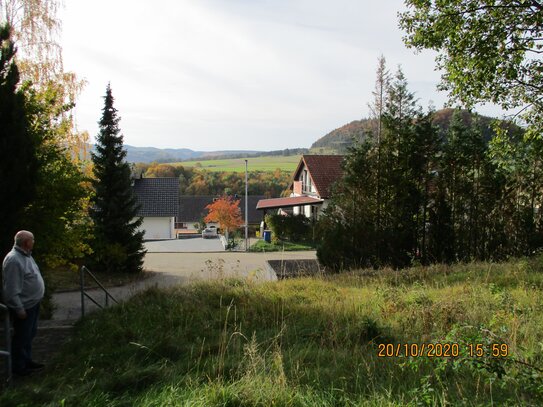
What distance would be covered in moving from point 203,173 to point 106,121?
83.4 metres

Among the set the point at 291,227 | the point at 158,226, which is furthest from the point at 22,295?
the point at 158,226

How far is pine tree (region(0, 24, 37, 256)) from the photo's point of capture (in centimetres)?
708

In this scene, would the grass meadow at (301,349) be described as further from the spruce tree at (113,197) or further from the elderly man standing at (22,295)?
the spruce tree at (113,197)

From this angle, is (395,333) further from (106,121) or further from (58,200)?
(106,121)

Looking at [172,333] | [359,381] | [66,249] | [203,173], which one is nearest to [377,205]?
[66,249]

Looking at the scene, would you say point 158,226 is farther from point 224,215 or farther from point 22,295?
point 22,295

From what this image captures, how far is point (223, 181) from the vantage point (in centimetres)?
9481

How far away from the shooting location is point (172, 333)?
565cm

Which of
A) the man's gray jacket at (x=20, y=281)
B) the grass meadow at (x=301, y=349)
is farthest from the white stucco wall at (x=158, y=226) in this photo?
the man's gray jacket at (x=20, y=281)

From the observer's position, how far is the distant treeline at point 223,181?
87812 mm

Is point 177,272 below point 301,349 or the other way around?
below

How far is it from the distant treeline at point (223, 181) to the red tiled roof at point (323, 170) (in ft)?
138

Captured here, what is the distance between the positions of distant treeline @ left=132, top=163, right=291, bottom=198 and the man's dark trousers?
79265 millimetres

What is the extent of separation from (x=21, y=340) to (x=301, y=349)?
3.24 meters
